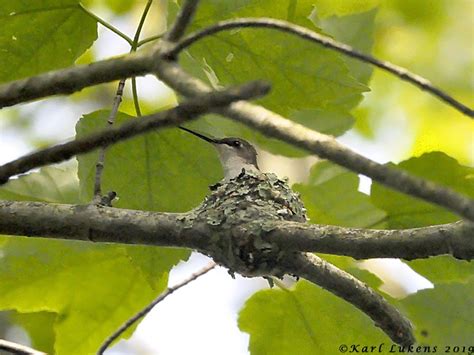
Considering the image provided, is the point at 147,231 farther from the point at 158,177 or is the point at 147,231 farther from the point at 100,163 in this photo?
the point at 158,177

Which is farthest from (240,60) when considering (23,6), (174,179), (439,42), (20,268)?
(439,42)

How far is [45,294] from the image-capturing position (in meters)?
2.44

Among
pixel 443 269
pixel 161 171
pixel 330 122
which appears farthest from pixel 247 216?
pixel 330 122

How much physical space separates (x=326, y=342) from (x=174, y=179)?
0.58m

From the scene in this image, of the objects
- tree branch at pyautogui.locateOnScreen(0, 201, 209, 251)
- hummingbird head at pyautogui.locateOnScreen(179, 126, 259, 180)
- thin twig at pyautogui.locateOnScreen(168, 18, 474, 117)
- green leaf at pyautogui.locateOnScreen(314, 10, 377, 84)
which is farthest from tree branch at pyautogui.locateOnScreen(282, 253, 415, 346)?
hummingbird head at pyautogui.locateOnScreen(179, 126, 259, 180)

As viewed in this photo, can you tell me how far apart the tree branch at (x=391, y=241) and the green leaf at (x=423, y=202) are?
1.99 feet

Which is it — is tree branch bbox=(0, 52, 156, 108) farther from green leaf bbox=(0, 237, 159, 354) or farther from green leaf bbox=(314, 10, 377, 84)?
green leaf bbox=(314, 10, 377, 84)

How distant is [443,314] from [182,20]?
132cm

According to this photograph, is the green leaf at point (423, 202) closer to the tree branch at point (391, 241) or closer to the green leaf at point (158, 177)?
the green leaf at point (158, 177)

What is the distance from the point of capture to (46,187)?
2316 millimetres

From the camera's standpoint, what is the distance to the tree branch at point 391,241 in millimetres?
1344

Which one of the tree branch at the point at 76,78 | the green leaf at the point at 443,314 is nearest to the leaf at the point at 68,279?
the green leaf at the point at 443,314

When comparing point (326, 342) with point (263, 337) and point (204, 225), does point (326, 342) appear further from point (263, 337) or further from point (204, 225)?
point (204, 225)

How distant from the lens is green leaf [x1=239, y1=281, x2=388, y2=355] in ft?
7.04
